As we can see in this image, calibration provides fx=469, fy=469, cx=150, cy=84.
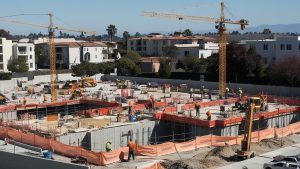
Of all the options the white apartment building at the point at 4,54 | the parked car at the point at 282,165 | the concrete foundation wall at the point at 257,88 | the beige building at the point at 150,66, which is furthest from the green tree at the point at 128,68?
the parked car at the point at 282,165

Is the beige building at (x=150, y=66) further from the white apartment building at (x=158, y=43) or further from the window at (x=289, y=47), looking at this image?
the window at (x=289, y=47)

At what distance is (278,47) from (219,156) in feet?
140

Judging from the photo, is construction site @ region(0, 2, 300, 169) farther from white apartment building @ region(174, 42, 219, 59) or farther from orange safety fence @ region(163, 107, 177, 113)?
white apartment building @ region(174, 42, 219, 59)

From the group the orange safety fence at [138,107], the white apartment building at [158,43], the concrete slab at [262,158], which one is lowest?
the concrete slab at [262,158]

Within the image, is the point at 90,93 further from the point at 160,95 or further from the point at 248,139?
the point at 248,139

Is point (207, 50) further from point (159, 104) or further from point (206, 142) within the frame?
point (206, 142)

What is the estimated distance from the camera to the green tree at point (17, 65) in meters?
84.2

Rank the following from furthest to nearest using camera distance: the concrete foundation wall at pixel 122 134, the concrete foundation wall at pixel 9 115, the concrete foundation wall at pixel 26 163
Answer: the concrete foundation wall at pixel 9 115 → the concrete foundation wall at pixel 122 134 → the concrete foundation wall at pixel 26 163

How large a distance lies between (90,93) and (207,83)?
14.5 meters

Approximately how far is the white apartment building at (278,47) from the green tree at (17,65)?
40.4m

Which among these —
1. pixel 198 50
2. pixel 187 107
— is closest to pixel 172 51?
pixel 198 50

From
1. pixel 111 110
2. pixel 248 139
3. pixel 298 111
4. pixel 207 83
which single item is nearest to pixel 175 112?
pixel 111 110

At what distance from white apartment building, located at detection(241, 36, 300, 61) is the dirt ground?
32.0 metres

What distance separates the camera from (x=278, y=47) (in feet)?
211
